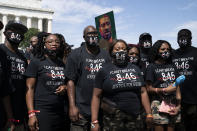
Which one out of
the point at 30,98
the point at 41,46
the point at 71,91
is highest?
the point at 41,46

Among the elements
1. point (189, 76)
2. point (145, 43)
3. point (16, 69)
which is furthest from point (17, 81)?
point (189, 76)

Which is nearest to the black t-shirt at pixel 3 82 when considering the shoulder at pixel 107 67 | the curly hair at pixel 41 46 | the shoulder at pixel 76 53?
the curly hair at pixel 41 46

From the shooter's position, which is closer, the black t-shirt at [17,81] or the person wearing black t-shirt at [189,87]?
the black t-shirt at [17,81]

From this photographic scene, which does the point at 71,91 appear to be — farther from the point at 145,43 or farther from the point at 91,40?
the point at 145,43

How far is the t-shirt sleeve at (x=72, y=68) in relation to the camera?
3.90m

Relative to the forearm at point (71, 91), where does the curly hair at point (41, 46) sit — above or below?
above

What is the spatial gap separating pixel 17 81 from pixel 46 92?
0.48 meters

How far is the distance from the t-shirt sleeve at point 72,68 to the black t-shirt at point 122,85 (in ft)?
1.50

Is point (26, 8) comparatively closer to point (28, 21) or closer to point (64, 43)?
point (28, 21)

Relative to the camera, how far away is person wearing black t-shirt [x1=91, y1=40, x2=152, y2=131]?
3518mm

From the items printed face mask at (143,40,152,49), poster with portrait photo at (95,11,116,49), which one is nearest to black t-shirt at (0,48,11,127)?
printed face mask at (143,40,152,49)

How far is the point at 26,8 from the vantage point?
68.1m

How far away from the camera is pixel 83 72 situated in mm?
3959

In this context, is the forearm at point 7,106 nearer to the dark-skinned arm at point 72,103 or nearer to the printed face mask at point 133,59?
the dark-skinned arm at point 72,103
